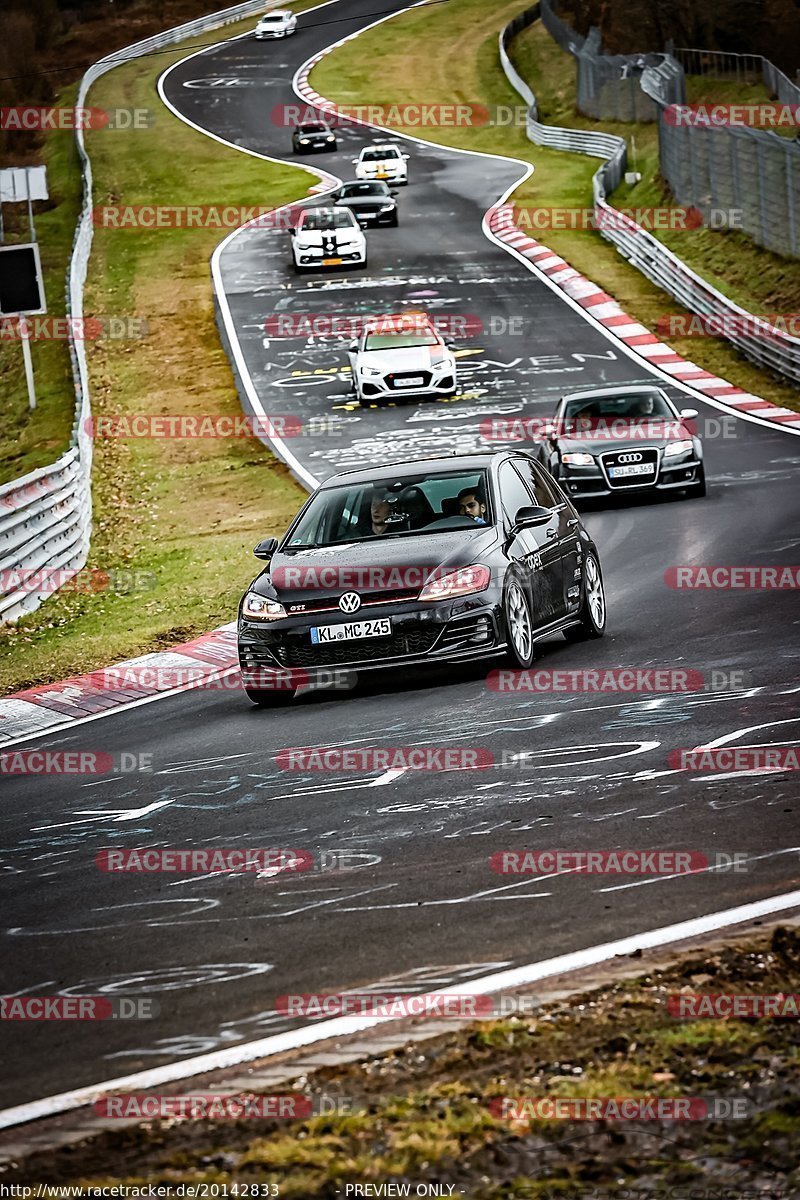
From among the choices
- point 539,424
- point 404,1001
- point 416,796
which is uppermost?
point 404,1001

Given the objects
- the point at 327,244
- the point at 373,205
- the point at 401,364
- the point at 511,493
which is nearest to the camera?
the point at 511,493

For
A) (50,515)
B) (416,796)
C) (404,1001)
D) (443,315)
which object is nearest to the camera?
(404,1001)

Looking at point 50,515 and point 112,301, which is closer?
point 50,515

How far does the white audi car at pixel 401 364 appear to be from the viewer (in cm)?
3086

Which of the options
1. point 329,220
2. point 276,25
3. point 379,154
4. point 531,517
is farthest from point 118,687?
point 276,25

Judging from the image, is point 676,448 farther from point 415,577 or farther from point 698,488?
point 415,577

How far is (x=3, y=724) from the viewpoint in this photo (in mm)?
12523

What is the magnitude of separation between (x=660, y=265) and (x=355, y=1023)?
3608cm

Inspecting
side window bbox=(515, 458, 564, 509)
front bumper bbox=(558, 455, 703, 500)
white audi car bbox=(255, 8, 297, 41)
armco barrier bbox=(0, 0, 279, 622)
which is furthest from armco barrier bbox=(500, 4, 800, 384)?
white audi car bbox=(255, 8, 297, 41)

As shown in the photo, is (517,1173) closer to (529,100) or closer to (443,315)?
(443,315)

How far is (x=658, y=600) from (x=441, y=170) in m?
47.4

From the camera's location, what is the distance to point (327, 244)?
1726 inches

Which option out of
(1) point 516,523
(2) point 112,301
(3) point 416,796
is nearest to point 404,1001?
(3) point 416,796

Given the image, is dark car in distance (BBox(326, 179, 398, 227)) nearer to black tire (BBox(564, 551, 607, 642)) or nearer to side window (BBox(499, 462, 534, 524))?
black tire (BBox(564, 551, 607, 642))
